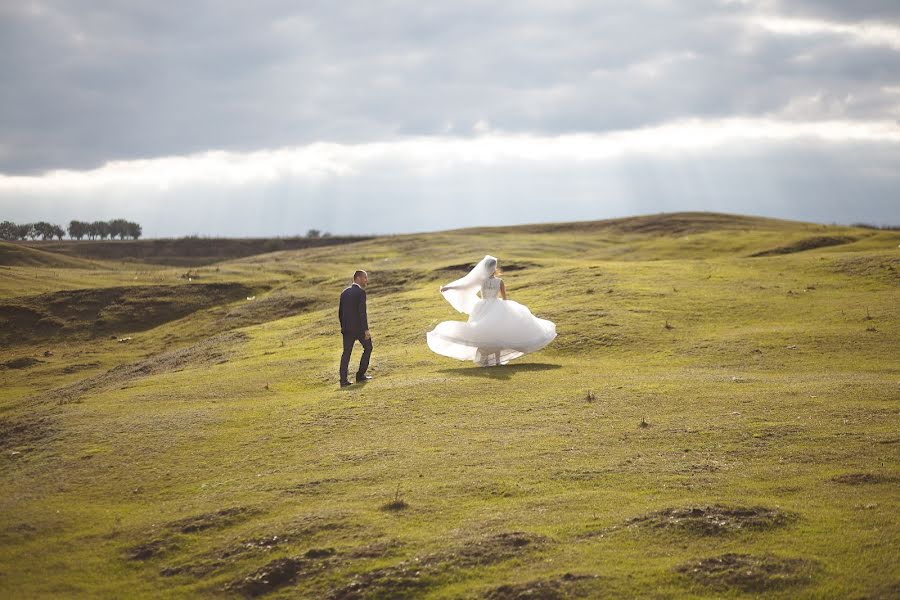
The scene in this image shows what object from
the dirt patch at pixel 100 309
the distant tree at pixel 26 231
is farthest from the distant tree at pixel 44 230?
the dirt patch at pixel 100 309

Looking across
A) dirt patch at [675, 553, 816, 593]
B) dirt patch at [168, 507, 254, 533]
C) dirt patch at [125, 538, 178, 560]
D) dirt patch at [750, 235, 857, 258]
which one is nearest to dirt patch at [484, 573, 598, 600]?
dirt patch at [675, 553, 816, 593]

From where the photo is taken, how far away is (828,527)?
1240 cm

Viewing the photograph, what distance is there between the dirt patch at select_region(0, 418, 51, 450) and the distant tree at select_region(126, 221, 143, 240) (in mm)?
124711

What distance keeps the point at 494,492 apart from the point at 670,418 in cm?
583

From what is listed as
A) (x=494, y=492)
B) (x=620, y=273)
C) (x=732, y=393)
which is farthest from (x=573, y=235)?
(x=494, y=492)

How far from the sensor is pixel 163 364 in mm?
36094

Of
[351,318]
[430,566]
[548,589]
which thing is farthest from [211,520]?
[351,318]

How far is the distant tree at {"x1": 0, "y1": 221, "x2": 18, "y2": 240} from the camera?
11438 cm

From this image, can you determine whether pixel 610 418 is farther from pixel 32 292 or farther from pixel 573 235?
pixel 573 235

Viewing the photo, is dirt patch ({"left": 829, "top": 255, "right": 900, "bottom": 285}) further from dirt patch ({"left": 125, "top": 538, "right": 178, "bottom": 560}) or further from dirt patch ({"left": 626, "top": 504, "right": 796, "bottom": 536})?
dirt patch ({"left": 125, "top": 538, "right": 178, "bottom": 560})

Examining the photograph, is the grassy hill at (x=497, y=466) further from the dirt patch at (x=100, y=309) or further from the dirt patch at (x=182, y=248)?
→ the dirt patch at (x=182, y=248)

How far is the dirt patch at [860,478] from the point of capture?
1410 centimetres

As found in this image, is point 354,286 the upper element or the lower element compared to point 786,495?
upper

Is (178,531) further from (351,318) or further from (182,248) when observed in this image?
(182,248)
